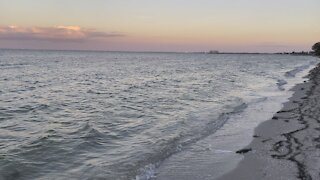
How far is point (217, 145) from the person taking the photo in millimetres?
12406

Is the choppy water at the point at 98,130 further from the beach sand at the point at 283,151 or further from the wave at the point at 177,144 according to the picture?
the beach sand at the point at 283,151

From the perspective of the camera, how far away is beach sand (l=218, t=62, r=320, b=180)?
8969 millimetres

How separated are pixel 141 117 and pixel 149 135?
11.3ft

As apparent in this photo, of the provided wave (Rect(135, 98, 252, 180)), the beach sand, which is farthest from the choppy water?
the beach sand

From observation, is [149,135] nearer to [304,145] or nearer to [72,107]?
[304,145]

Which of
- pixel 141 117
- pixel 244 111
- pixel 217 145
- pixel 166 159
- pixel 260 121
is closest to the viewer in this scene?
pixel 166 159

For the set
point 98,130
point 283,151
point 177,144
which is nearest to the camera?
point 283,151

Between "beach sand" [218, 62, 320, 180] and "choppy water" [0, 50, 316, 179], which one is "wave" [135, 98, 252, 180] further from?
"beach sand" [218, 62, 320, 180]

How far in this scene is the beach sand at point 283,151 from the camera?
8.97m

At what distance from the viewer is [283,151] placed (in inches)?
420

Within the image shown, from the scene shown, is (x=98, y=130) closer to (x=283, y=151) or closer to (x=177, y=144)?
(x=177, y=144)

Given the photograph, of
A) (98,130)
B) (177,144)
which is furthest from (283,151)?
(98,130)

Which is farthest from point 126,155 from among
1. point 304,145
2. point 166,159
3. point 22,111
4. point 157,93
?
point 157,93

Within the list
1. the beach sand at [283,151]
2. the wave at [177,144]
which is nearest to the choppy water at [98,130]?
the wave at [177,144]
